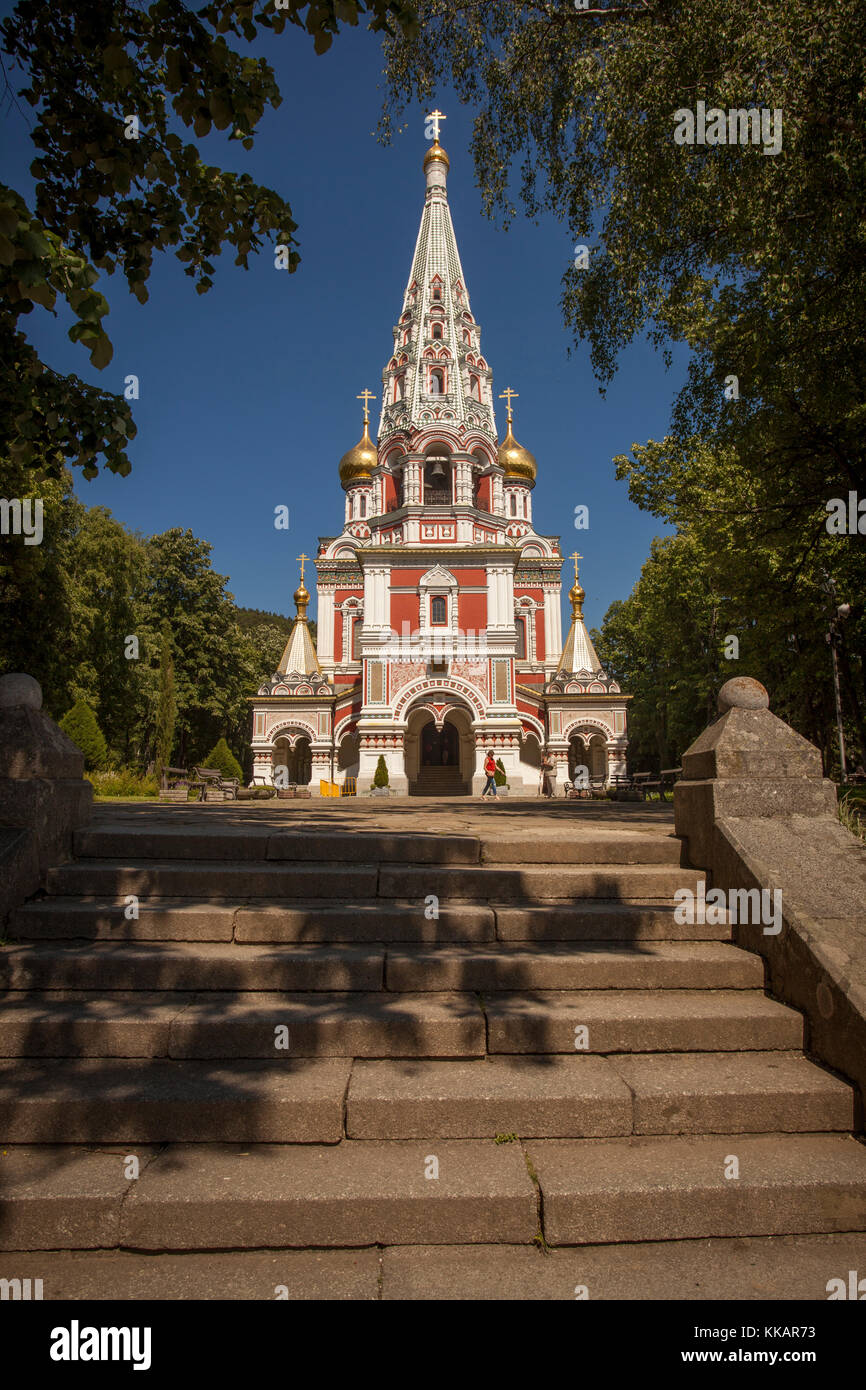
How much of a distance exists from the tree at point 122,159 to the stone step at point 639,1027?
4.11m

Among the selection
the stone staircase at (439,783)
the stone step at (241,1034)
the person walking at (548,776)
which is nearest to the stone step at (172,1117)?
the stone step at (241,1034)

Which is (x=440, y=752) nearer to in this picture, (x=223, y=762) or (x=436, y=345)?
(x=223, y=762)

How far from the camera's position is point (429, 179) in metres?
43.9

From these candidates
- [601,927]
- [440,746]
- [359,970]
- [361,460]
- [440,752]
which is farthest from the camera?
[361,460]

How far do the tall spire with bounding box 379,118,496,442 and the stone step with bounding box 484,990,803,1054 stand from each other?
35557 mm

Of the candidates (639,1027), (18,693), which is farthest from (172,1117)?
(18,693)

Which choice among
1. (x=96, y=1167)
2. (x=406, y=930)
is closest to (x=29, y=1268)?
(x=96, y=1167)

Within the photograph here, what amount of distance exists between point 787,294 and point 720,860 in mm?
7033

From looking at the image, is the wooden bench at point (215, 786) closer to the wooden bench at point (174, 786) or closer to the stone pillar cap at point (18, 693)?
the wooden bench at point (174, 786)

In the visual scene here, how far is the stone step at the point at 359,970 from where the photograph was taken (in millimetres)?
4148

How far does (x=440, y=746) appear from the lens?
1532 inches

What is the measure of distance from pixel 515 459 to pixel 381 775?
24147mm

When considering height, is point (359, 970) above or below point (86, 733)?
below

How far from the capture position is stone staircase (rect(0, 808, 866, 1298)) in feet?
9.47
